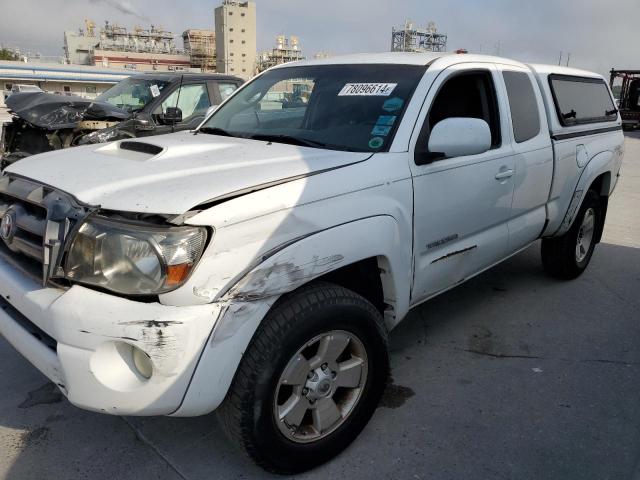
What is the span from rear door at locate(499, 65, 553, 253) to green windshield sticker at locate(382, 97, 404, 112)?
98 centimetres

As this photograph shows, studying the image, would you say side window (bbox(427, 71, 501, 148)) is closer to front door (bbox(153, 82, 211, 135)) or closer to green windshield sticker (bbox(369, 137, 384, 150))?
green windshield sticker (bbox(369, 137, 384, 150))

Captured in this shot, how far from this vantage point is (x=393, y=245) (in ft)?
8.25

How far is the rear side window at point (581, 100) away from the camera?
13.7 feet

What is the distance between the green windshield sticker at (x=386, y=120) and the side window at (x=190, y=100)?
491 cm

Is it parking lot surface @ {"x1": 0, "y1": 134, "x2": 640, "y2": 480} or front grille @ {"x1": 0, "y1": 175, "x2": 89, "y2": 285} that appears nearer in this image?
front grille @ {"x1": 0, "y1": 175, "x2": 89, "y2": 285}

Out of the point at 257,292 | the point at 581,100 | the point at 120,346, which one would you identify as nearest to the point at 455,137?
the point at 257,292

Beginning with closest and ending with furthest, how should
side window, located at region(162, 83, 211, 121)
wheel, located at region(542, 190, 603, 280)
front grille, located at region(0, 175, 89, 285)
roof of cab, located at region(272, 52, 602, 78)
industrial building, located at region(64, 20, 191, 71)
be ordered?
front grille, located at region(0, 175, 89, 285) → roof of cab, located at region(272, 52, 602, 78) → wheel, located at region(542, 190, 603, 280) → side window, located at region(162, 83, 211, 121) → industrial building, located at region(64, 20, 191, 71)

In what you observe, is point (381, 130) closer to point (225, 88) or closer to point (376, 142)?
point (376, 142)

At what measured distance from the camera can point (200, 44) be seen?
129m

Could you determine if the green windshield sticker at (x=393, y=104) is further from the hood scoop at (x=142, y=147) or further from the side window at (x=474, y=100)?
the hood scoop at (x=142, y=147)

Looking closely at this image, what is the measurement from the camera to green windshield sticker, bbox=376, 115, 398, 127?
2.76 metres

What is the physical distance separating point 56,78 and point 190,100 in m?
64.0

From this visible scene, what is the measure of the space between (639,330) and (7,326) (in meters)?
4.01

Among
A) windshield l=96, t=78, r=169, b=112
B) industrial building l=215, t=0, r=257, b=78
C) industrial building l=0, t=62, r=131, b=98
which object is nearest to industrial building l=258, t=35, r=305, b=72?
industrial building l=215, t=0, r=257, b=78
